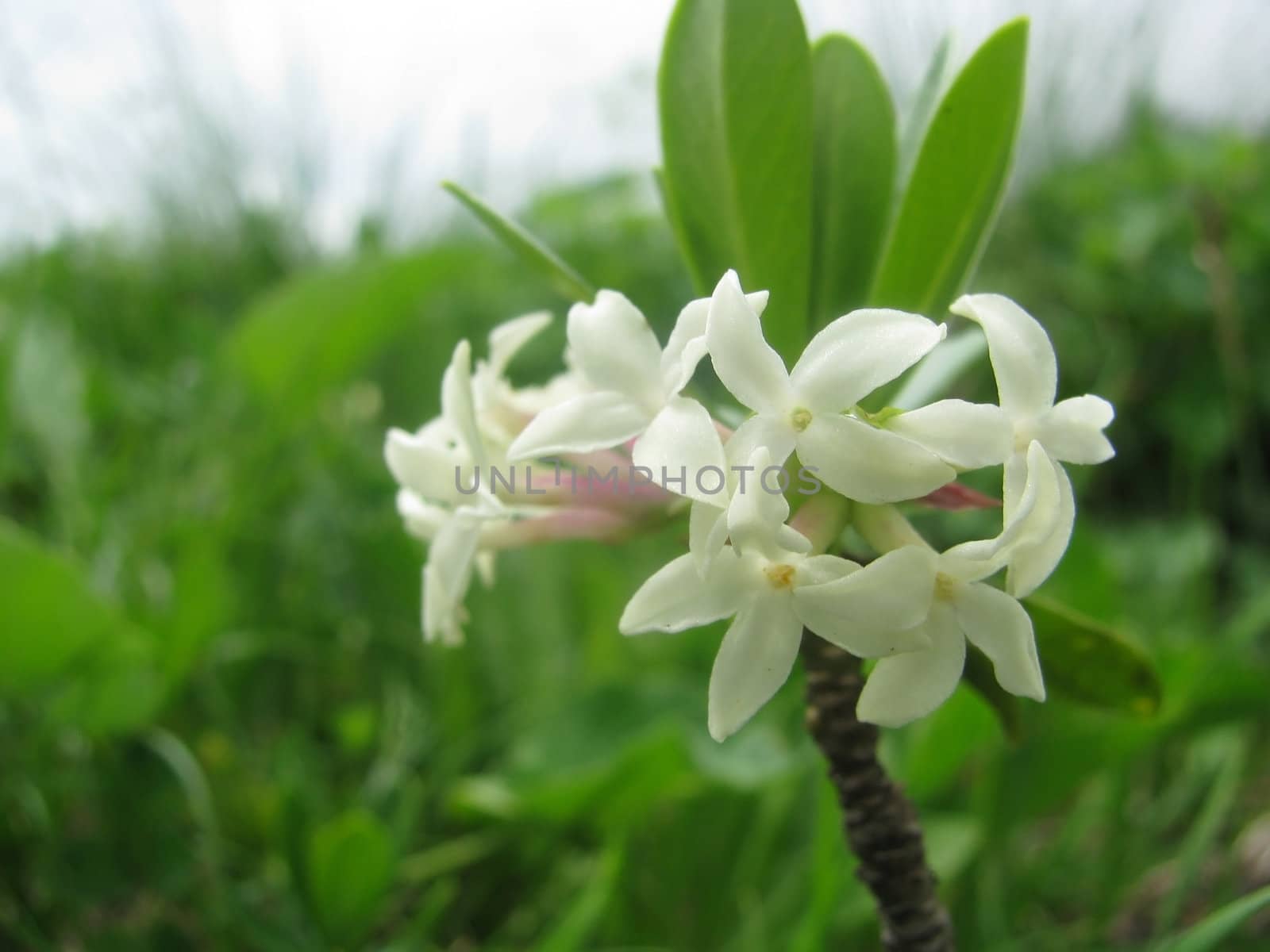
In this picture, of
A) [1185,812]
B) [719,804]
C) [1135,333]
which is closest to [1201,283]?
[1135,333]

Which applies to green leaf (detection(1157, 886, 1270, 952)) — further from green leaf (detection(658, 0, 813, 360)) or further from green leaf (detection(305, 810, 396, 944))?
green leaf (detection(305, 810, 396, 944))

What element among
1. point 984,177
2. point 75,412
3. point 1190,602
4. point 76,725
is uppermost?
point 984,177

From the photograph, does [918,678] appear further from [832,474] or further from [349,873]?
[349,873]

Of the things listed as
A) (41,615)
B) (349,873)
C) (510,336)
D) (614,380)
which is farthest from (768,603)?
(41,615)

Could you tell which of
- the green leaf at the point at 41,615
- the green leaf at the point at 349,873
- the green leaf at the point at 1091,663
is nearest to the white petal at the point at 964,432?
the green leaf at the point at 1091,663

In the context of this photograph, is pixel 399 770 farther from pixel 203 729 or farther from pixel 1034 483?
pixel 1034 483

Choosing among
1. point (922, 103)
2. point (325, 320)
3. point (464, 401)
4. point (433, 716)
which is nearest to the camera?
point (464, 401)

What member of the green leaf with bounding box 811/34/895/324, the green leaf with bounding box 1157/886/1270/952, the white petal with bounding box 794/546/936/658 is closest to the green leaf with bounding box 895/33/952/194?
the green leaf with bounding box 811/34/895/324
